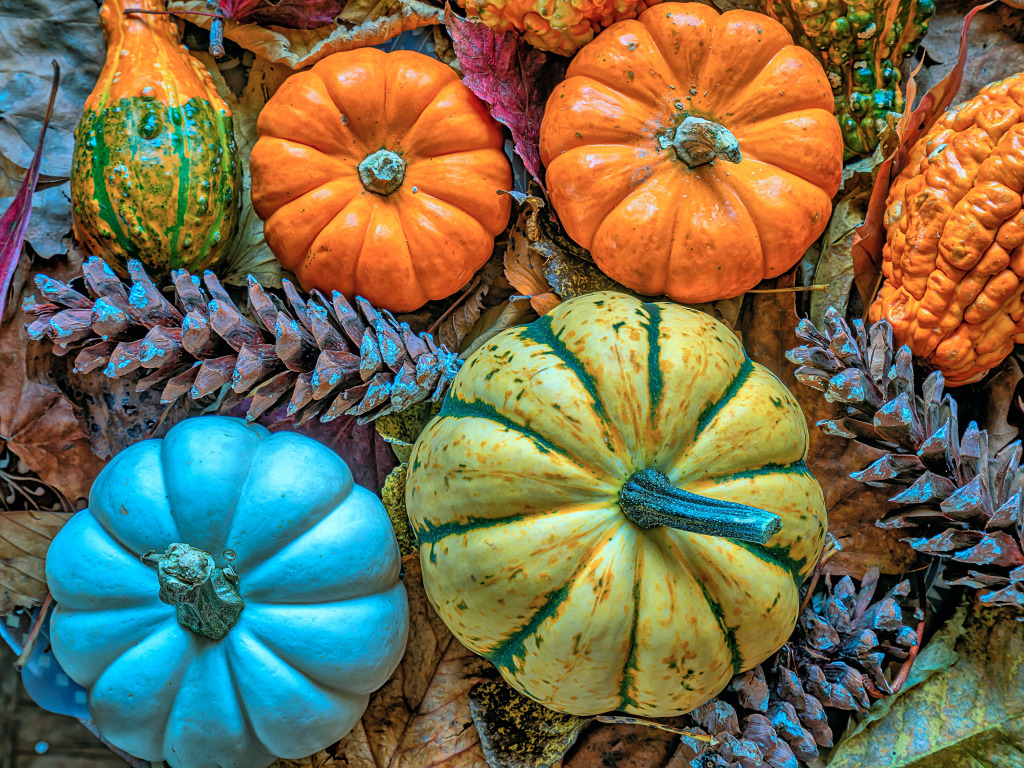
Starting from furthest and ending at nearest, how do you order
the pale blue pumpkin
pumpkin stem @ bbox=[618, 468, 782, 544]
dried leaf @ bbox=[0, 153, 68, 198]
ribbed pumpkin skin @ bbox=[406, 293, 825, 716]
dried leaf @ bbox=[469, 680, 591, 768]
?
dried leaf @ bbox=[0, 153, 68, 198] < dried leaf @ bbox=[469, 680, 591, 768] < the pale blue pumpkin < ribbed pumpkin skin @ bbox=[406, 293, 825, 716] < pumpkin stem @ bbox=[618, 468, 782, 544]

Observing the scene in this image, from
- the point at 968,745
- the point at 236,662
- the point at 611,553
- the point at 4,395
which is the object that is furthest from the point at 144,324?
the point at 968,745

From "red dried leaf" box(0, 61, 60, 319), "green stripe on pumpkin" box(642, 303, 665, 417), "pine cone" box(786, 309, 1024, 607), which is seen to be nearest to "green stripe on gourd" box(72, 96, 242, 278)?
"red dried leaf" box(0, 61, 60, 319)

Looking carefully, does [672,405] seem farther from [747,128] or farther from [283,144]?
[283,144]

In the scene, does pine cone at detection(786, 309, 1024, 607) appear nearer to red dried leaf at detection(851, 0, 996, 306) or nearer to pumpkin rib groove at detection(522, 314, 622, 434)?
red dried leaf at detection(851, 0, 996, 306)

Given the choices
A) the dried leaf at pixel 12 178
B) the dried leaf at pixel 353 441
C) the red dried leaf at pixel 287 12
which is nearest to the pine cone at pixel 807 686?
the dried leaf at pixel 353 441

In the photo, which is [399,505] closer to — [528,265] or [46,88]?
[528,265]

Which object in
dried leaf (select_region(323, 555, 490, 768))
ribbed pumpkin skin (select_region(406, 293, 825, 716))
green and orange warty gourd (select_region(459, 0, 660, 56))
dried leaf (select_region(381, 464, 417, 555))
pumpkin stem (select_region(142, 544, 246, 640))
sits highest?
green and orange warty gourd (select_region(459, 0, 660, 56))

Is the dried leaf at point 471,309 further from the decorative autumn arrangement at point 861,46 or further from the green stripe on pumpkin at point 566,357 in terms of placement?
the decorative autumn arrangement at point 861,46
